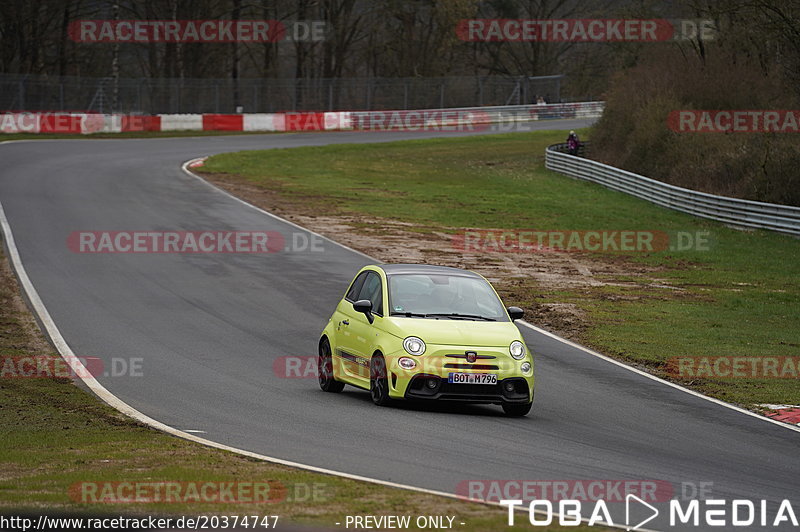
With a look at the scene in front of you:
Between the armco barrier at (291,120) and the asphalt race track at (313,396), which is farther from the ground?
the armco barrier at (291,120)

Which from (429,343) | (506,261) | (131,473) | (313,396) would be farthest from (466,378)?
(506,261)

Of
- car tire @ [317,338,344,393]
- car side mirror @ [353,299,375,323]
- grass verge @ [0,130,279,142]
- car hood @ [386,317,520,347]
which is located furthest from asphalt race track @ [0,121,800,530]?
grass verge @ [0,130,279,142]

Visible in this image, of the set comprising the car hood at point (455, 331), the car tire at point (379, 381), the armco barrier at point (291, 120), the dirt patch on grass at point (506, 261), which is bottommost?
the dirt patch on grass at point (506, 261)

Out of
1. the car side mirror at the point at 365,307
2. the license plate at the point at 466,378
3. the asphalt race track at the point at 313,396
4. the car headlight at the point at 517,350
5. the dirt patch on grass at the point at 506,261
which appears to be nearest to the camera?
the asphalt race track at the point at 313,396

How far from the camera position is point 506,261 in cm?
2822

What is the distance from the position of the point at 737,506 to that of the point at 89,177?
3314 centimetres

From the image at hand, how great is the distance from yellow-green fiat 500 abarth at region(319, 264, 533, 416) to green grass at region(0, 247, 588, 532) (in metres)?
2.73

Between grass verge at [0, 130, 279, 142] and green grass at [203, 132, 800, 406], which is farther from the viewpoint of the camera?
grass verge at [0, 130, 279, 142]

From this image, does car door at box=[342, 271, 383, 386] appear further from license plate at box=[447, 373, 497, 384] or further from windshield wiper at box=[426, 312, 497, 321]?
license plate at box=[447, 373, 497, 384]

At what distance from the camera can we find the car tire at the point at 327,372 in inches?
538

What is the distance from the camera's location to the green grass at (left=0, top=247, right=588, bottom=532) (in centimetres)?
743

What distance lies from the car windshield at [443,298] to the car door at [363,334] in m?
0.21

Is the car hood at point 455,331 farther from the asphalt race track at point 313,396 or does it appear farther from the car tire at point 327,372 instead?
the car tire at point 327,372

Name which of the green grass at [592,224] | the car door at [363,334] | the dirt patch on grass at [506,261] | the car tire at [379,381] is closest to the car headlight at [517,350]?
the car tire at [379,381]
